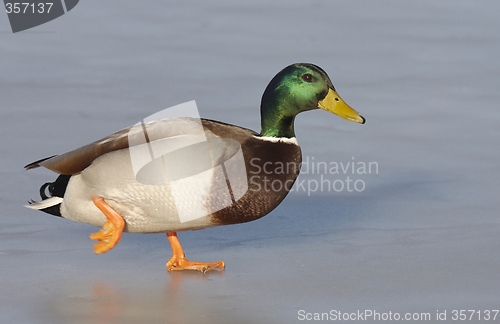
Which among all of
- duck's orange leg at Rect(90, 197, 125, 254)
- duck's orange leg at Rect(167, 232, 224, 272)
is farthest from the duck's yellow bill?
duck's orange leg at Rect(90, 197, 125, 254)

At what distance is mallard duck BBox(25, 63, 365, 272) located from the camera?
4.20 m

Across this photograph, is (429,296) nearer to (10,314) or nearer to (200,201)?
(200,201)

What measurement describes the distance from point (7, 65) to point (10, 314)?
3.75 m

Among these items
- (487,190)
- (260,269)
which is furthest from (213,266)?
(487,190)

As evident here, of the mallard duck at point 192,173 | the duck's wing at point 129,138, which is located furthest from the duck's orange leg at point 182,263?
the duck's wing at point 129,138

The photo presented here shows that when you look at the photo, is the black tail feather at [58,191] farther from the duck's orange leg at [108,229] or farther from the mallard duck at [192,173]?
the duck's orange leg at [108,229]

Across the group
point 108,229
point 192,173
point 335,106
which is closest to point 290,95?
point 335,106

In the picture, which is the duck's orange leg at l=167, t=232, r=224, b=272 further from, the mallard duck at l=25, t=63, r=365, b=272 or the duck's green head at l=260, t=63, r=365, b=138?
the duck's green head at l=260, t=63, r=365, b=138

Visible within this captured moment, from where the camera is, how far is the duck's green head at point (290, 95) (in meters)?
4.47

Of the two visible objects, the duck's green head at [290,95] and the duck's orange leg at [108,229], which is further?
the duck's green head at [290,95]

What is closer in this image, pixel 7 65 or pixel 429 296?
pixel 429 296

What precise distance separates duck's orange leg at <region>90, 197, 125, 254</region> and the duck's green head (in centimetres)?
77

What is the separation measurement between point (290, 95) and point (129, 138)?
0.76 meters

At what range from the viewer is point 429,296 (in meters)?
3.91
